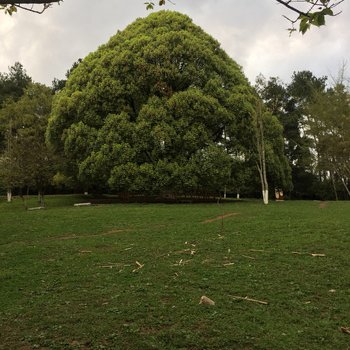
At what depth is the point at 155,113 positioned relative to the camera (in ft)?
84.4

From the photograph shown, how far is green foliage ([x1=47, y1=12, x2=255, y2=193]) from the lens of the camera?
25516mm

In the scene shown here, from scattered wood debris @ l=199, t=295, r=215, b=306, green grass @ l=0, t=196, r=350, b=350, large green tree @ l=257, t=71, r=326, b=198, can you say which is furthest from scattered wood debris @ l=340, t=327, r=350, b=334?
large green tree @ l=257, t=71, r=326, b=198

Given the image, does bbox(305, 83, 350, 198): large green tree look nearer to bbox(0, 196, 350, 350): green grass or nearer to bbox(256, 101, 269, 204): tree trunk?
bbox(256, 101, 269, 204): tree trunk

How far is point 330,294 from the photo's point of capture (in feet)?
22.3

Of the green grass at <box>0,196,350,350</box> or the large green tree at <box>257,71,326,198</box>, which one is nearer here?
the green grass at <box>0,196,350,350</box>

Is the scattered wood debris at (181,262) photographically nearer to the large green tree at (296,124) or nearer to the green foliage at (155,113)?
the green foliage at (155,113)

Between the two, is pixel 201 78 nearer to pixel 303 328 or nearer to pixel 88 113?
pixel 88 113

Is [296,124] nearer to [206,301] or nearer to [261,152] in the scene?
[261,152]

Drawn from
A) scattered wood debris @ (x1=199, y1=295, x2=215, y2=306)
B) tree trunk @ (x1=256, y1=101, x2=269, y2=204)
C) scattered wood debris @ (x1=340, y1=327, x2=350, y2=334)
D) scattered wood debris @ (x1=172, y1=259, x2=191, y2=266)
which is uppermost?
tree trunk @ (x1=256, y1=101, x2=269, y2=204)

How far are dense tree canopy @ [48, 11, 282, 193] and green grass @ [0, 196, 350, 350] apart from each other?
1140 centimetres

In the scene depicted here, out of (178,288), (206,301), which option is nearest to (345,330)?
(206,301)

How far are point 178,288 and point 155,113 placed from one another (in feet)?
63.8

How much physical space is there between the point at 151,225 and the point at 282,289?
9405 mm

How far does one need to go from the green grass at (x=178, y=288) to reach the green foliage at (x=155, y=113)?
1145 centimetres
